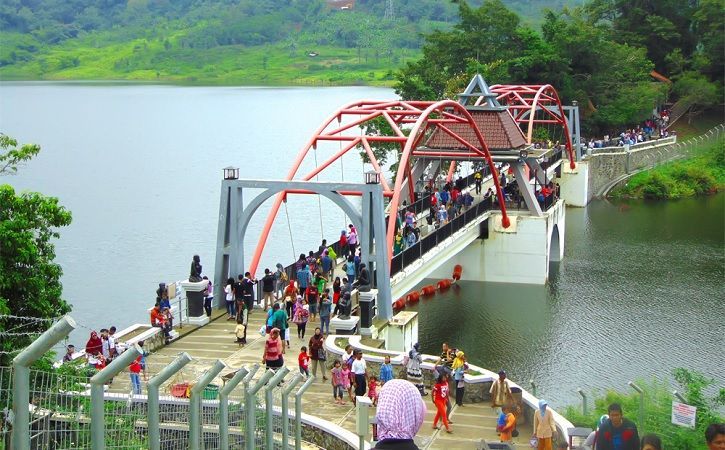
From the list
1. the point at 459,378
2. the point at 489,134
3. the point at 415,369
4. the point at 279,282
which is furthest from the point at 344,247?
the point at 489,134

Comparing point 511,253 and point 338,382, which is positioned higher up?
point 338,382

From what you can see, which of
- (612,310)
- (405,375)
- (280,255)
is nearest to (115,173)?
(280,255)

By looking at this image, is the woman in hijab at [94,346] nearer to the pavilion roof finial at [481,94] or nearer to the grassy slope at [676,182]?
the pavilion roof finial at [481,94]

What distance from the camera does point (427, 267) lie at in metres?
33.5

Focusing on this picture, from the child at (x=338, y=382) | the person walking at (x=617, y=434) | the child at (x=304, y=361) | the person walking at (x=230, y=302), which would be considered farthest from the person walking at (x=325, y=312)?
the person walking at (x=617, y=434)

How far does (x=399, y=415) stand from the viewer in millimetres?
6875

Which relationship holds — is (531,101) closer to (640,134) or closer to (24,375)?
(640,134)

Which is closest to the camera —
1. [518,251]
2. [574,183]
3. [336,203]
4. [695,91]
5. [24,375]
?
[24,375]

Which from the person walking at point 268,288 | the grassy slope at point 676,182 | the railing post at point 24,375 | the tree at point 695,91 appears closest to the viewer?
the railing post at point 24,375

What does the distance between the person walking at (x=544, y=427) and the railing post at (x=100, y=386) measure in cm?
1059

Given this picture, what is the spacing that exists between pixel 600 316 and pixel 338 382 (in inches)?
744

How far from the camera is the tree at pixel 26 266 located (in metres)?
20.0

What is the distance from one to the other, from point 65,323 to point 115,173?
73.4 metres

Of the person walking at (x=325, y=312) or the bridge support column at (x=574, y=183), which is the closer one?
the person walking at (x=325, y=312)
